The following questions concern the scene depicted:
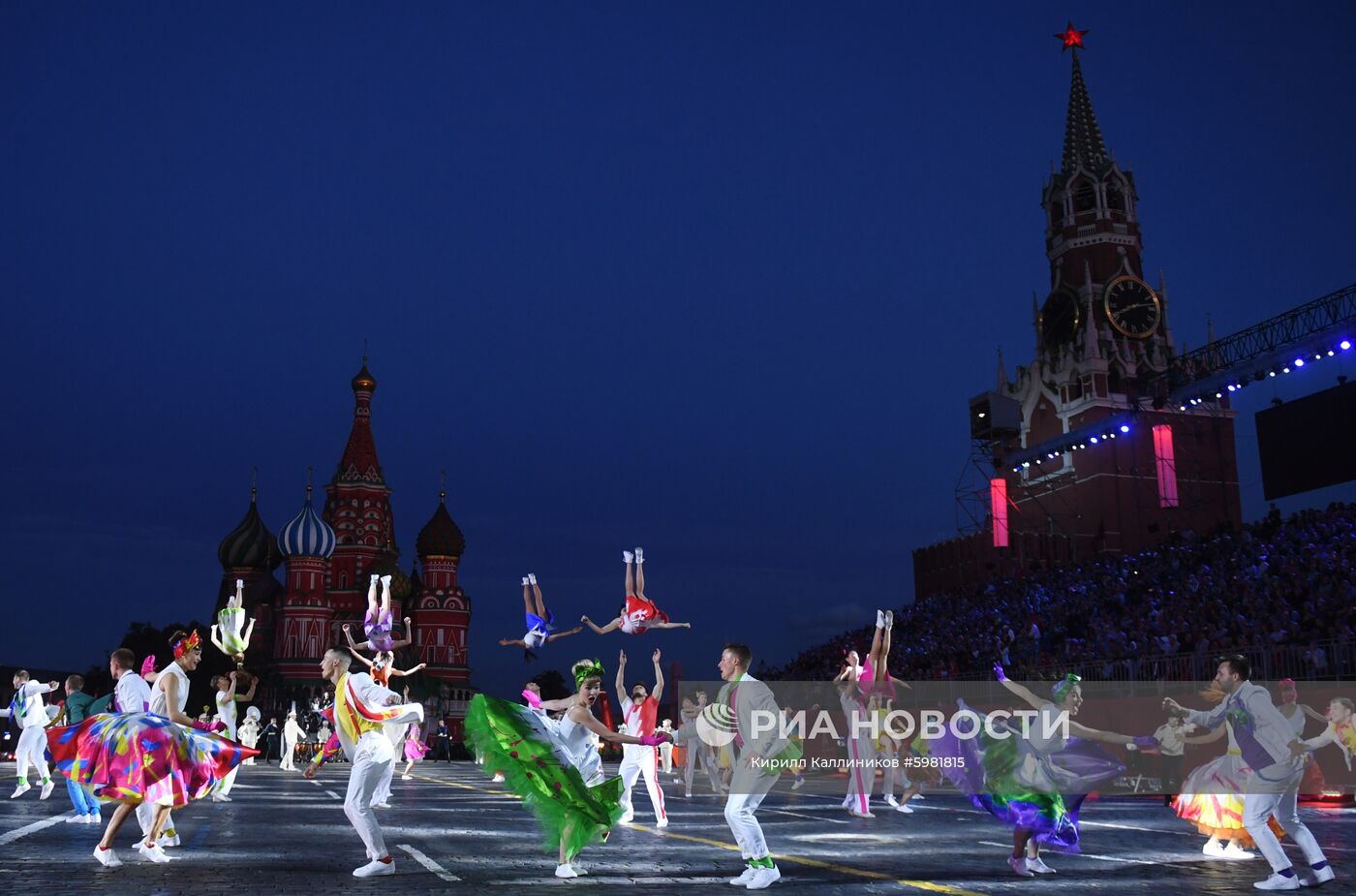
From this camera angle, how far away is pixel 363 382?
3826 inches

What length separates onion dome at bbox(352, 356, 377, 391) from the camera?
9694 centimetres

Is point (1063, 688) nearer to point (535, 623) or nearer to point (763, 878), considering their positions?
point (763, 878)

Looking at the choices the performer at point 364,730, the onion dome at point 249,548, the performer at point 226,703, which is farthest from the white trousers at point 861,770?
the onion dome at point 249,548

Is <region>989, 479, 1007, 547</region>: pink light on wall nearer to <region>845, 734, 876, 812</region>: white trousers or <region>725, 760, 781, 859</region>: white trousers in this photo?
<region>845, 734, 876, 812</region>: white trousers

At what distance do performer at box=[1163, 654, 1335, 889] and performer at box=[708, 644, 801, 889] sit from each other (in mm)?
3987

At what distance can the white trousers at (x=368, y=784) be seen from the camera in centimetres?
1035

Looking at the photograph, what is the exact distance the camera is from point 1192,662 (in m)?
26.2

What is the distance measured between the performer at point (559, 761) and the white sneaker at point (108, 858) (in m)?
3.16

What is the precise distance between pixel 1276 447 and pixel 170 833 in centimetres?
3675

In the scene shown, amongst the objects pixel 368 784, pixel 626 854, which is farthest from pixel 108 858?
pixel 626 854

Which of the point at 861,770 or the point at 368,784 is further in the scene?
the point at 861,770

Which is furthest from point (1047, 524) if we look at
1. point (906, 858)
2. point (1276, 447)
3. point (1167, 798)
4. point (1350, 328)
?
point (906, 858)

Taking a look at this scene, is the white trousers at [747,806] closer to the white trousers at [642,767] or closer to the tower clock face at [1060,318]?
the white trousers at [642,767]

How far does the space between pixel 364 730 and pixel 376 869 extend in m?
1.22
